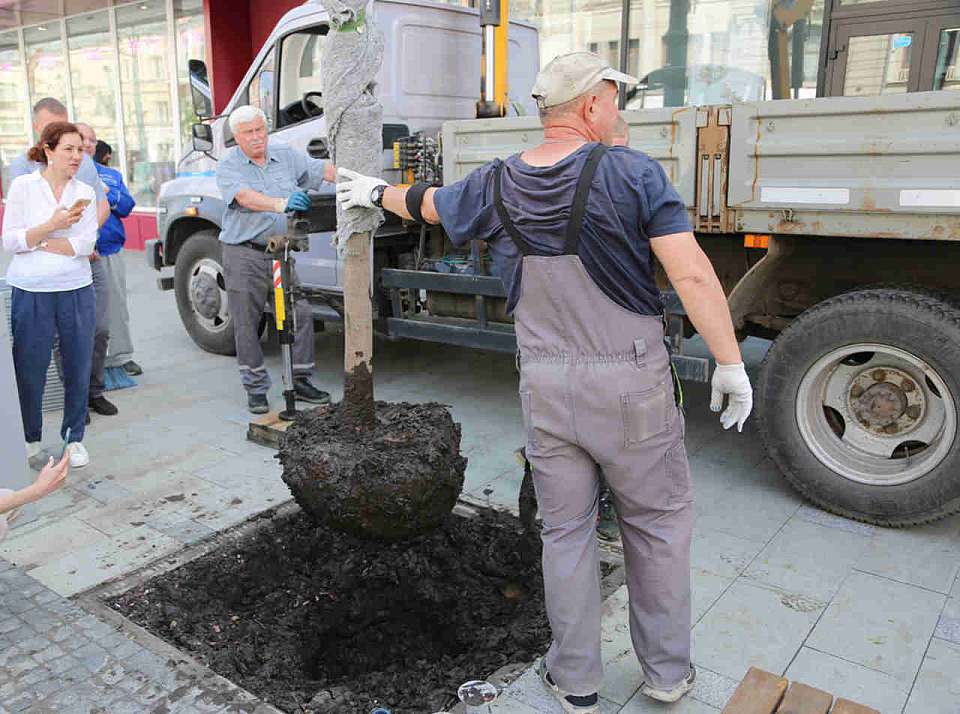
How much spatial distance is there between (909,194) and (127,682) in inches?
144

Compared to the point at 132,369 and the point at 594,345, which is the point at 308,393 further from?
the point at 594,345

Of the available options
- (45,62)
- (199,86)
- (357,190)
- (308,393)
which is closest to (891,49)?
(308,393)

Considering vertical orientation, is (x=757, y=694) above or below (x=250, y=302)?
below

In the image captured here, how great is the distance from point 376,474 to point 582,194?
1470 mm

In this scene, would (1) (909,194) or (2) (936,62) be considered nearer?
(1) (909,194)

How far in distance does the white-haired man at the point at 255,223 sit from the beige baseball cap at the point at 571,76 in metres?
3.17

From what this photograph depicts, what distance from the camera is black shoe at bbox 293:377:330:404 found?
6188 millimetres

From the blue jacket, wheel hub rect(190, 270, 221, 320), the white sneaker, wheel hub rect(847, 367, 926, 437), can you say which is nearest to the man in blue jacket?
the blue jacket

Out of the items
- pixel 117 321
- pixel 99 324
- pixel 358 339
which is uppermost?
pixel 358 339

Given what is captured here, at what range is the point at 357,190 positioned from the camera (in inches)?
125

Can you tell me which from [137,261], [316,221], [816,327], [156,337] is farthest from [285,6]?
[816,327]

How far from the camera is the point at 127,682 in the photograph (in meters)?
2.94

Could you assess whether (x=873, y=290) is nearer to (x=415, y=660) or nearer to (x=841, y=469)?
(x=841, y=469)

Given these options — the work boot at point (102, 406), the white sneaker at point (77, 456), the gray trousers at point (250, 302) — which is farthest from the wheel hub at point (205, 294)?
the white sneaker at point (77, 456)
